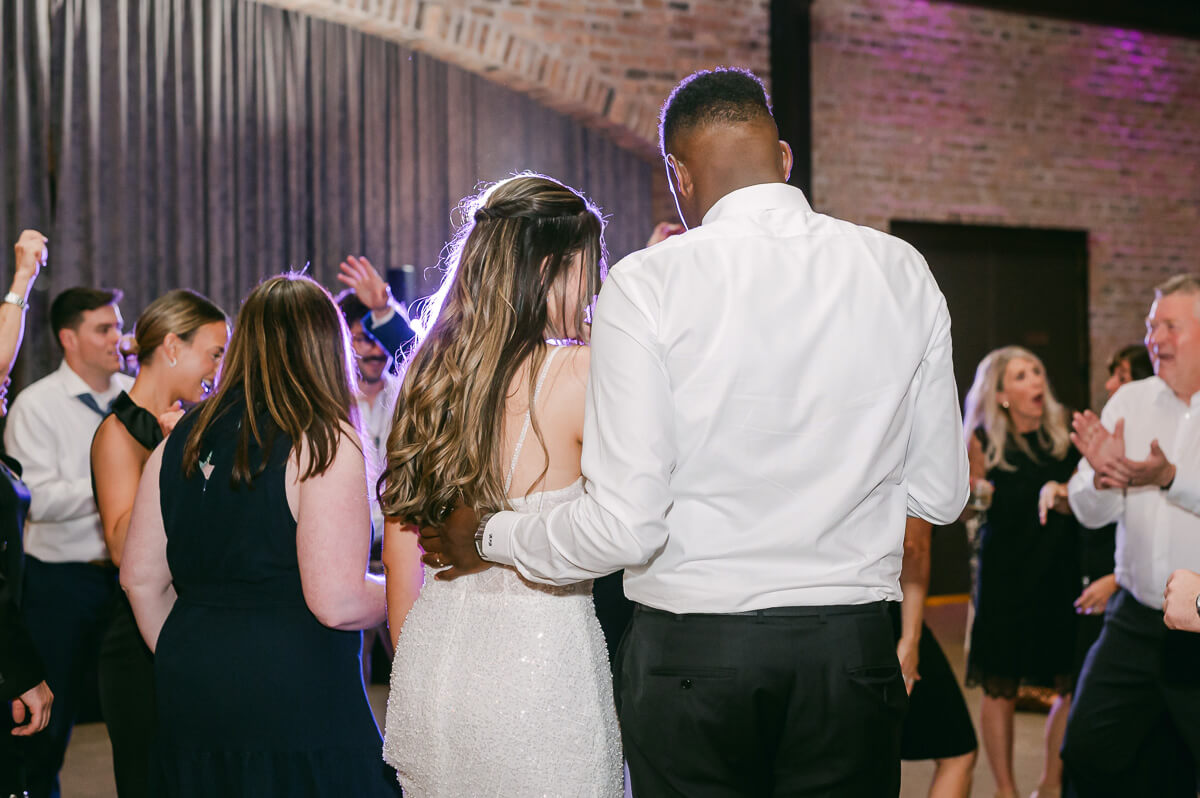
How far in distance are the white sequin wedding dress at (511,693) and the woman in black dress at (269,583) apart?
312 mm

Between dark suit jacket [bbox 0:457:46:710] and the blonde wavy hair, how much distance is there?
338 centimetres

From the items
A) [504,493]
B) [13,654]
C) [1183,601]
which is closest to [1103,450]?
[1183,601]

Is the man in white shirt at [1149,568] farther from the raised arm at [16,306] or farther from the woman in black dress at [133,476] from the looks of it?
the raised arm at [16,306]

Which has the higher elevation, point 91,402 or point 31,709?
point 91,402

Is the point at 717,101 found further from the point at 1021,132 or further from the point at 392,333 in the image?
the point at 1021,132

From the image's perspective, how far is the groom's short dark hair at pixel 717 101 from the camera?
1.67 metres

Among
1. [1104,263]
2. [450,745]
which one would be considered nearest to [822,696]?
[450,745]

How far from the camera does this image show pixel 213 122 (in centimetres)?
590

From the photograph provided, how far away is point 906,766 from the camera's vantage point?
4.40 metres

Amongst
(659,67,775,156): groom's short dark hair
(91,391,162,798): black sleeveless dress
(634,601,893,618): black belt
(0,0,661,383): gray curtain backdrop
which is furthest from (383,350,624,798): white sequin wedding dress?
(0,0,661,383): gray curtain backdrop

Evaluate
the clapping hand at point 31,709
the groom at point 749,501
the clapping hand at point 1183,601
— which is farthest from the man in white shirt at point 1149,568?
the clapping hand at point 31,709

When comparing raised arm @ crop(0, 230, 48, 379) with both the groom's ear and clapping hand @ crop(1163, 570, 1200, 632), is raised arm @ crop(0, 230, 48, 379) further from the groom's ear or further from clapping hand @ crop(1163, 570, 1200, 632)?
clapping hand @ crop(1163, 570, 1200, 632)

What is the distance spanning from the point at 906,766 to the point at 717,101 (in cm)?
350

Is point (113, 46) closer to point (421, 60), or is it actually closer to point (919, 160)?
point (421, 60)
